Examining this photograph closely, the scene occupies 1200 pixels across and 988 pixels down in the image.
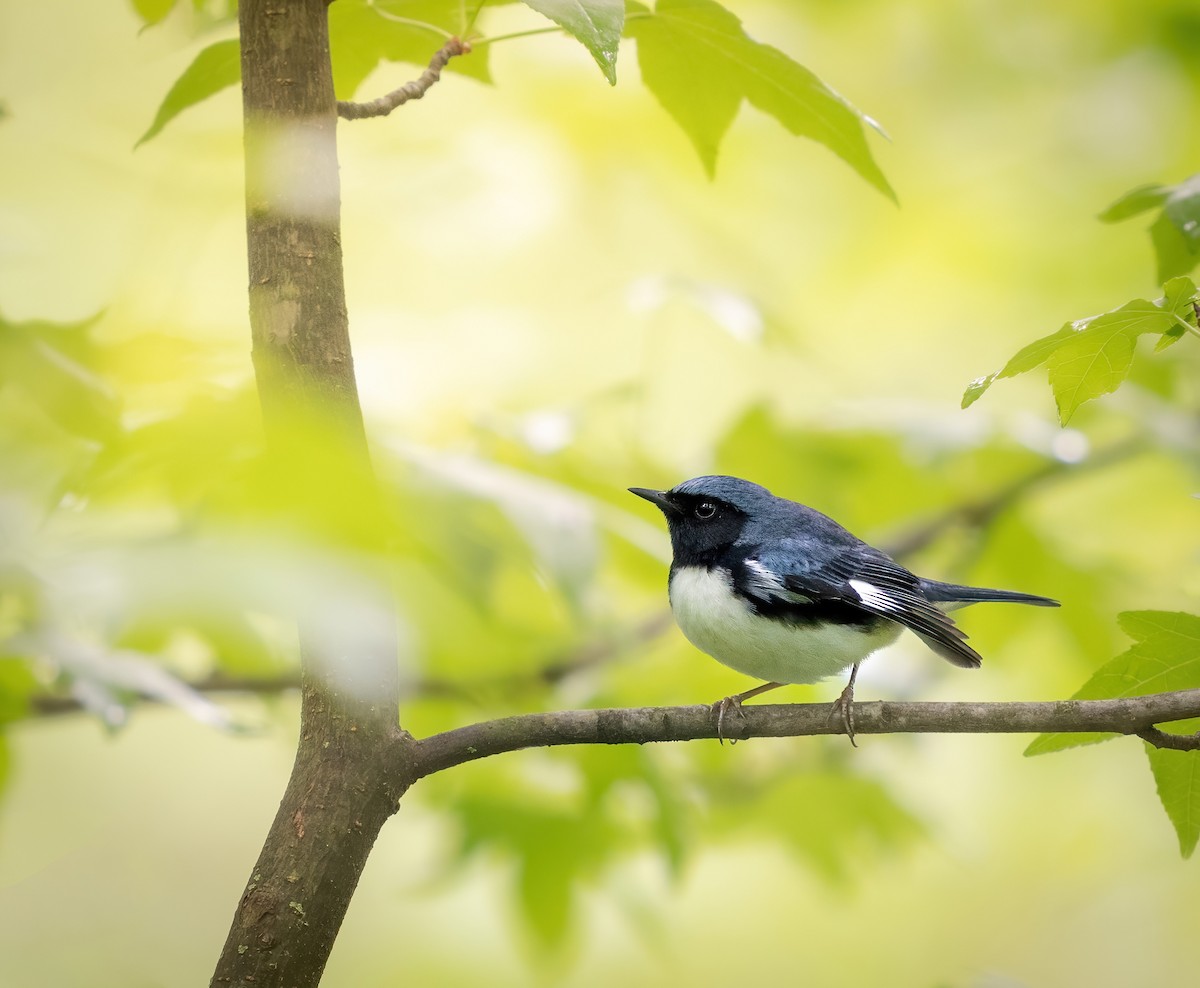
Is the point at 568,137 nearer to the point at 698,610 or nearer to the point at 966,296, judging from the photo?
the point at 966,296

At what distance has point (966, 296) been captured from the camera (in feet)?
20.9

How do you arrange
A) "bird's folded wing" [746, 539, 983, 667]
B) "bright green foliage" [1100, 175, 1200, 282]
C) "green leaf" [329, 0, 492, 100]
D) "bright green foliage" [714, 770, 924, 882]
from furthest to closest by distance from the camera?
"bright green foliage" [714, 770, 924, 882] < "bird's folded wing" [746, 539, 983, 667] < "green leaf" [329, 0, 492, 100] < "bright green foliage" [1100, 175, 1200, 282]

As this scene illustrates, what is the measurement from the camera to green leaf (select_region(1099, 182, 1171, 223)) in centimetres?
192

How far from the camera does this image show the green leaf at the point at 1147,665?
1607 millimetres

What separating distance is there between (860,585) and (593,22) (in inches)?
68.8

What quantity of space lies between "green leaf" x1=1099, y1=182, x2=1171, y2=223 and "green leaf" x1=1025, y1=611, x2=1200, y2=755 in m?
0.77

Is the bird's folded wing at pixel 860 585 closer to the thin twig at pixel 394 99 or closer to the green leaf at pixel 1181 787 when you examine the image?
the green leaf at pixel 1181 787

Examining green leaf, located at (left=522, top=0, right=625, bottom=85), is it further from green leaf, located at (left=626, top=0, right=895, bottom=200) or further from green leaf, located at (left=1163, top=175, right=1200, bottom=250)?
green leaf, located at (left=1163, top=175, right=1200, bottom=250)

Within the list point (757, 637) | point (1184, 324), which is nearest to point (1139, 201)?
point (1184, 324)

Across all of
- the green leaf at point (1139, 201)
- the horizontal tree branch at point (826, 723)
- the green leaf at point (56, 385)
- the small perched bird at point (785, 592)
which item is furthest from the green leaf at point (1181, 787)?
the green leaf at point (56, 385)

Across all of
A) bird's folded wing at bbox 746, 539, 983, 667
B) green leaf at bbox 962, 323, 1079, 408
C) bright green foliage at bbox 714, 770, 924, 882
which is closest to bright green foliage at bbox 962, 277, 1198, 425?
green leaf at bbox 962, 323, 1079, 408

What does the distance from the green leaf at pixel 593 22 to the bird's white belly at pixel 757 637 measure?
58.8 inches

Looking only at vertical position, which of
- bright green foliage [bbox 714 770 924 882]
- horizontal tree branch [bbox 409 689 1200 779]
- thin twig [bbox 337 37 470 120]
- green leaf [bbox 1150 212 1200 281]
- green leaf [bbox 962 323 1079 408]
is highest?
thin twig [bbox 337 37 470 120]

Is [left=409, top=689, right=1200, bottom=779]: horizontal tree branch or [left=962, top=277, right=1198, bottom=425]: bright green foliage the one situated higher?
[left=962, top=277, right=1198, bottom=425]: bright green foliage
